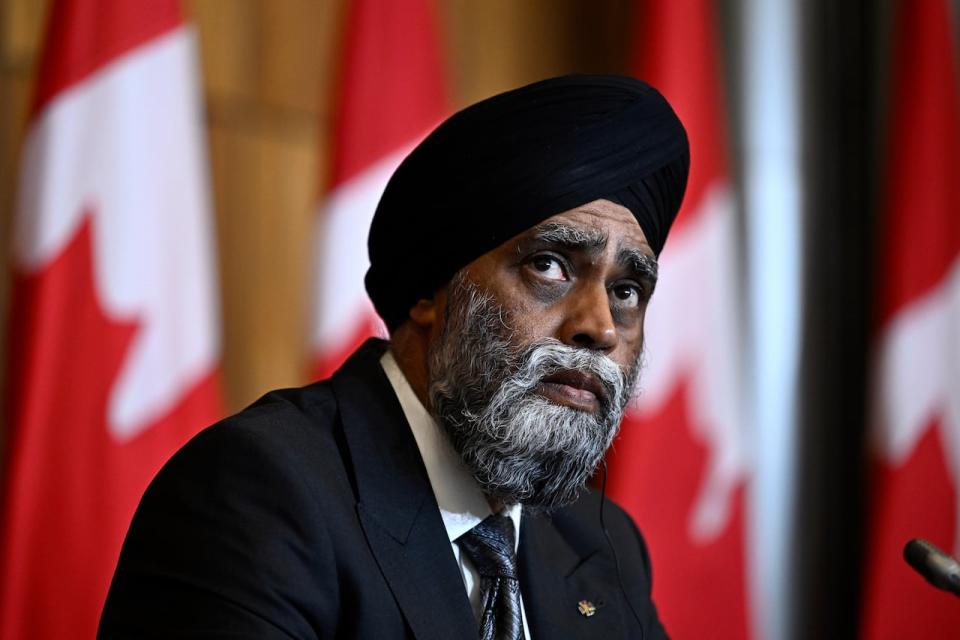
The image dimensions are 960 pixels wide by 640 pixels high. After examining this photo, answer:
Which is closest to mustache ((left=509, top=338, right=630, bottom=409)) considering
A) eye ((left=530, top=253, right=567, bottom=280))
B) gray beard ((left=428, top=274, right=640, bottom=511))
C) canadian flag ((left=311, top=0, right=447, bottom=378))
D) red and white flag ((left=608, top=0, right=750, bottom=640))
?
gray beard ((left=428, top=274, right=640, bottom=511))

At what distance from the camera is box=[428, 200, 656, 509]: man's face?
1.78 meters

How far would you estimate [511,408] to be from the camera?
5.88 ft

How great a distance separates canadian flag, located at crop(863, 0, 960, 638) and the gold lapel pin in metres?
1.66

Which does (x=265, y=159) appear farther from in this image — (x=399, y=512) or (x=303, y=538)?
(x=303, y=538)

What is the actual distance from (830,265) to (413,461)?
7.78 feet

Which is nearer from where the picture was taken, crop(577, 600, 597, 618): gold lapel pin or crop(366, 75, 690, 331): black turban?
crop(366, 75, 690, 331): black turban

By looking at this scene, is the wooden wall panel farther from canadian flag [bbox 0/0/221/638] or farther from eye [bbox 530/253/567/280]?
eye [bbox 530/253/567/280]

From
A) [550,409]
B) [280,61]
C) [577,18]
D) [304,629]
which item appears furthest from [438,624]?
[577,18]

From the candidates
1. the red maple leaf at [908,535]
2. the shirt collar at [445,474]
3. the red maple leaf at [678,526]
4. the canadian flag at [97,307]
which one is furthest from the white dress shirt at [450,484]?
the red maple leaf at [908,535]

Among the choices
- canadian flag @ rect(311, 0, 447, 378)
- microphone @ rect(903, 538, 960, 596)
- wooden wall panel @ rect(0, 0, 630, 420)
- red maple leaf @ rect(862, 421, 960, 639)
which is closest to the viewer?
microphone @ rect(903, 538, 960, 596)

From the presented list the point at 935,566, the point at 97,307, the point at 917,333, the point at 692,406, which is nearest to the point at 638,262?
the point at 935,566

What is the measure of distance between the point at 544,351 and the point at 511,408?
0.33 feet

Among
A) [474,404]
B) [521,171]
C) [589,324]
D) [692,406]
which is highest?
[521,171]

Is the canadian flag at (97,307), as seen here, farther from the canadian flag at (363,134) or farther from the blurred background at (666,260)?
the canadian flag at (363,134)
